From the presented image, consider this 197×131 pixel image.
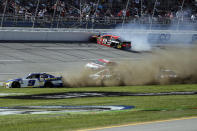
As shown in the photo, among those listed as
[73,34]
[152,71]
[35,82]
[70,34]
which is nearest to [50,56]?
[70,34]

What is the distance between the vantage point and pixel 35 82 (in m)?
19.1

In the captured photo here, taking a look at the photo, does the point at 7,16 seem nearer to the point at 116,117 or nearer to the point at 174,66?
the point at 174,66

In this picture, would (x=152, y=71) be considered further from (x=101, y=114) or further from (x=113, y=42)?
(x=113, y=42)

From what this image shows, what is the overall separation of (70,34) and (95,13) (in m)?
3.10

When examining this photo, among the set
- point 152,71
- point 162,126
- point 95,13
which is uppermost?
point 95,13

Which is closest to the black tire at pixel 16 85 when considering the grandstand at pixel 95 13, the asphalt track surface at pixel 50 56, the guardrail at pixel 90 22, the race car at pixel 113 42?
the asphalt track surface at pixel 50 56

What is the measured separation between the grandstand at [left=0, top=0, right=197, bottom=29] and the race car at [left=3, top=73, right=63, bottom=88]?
45.3ft

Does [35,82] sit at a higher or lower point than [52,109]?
lower

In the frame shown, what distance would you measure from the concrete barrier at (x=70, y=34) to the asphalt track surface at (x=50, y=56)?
147 cm

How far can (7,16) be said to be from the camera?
3275cm

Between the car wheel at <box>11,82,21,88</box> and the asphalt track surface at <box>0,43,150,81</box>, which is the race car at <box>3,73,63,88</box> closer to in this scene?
the car wheel at <box>11,82,21,88</box>

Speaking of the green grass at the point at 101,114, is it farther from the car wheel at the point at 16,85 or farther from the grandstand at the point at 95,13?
the grandstand at the point at 95,13

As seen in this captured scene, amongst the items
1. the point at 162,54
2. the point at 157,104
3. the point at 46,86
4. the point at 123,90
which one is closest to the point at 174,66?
the point at 162,54

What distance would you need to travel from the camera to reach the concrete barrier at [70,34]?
33781mm
